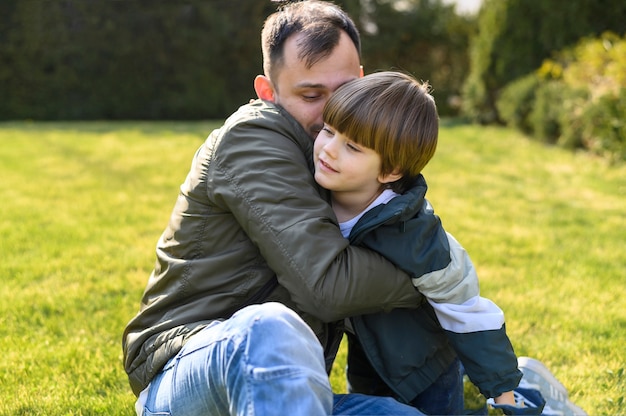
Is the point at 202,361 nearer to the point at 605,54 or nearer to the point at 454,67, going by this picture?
the point at 605,54

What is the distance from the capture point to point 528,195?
6.27 m

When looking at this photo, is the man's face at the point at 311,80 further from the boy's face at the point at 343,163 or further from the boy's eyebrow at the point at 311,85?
the boy's face at the point at 343,163

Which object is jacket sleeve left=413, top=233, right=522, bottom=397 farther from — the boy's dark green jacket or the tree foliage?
the tree foliage

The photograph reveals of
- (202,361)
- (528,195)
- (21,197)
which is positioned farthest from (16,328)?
(528,195)

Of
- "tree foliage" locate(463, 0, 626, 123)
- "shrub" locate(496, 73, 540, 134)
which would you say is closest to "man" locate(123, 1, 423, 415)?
"shrub" locate(496, 73, 540, 134)

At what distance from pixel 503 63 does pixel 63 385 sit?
10.3m

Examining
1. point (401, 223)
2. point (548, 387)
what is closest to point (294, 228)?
point (401, 223)

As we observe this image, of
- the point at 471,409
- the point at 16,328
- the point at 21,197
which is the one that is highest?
the point at 471,409

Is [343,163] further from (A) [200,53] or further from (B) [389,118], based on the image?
A: (A) [200,53]

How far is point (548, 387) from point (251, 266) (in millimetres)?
1354

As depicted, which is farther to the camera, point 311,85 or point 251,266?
point 311,85

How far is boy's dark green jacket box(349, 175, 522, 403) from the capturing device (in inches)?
76.6

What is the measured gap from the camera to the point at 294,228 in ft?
5.95

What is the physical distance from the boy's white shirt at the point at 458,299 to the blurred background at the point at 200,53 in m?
8.99
